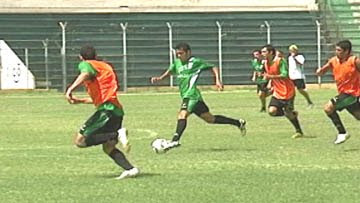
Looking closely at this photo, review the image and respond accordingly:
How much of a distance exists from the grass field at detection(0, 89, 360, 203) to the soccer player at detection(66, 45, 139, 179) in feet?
1.06

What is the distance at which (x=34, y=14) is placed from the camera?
52.4 meters

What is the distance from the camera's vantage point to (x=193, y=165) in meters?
14.7

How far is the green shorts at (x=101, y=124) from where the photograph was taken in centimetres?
1309

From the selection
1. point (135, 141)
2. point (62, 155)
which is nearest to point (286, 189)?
point (62, 155)

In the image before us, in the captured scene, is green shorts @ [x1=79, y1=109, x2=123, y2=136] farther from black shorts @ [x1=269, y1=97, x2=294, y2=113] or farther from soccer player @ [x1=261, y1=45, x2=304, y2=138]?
black shorts @ [x1=269, y1=97, x2=294, y2=113]

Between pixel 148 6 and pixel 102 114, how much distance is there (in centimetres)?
4094

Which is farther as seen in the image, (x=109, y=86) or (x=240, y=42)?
(x=240, y=42)

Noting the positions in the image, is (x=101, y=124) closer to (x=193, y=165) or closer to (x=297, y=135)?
(x=193, y=165)

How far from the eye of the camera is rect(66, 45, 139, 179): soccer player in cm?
1306

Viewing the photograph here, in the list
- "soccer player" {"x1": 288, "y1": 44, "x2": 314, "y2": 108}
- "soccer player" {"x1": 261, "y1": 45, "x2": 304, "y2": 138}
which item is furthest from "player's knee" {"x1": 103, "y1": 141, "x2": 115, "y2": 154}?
"soccer player" {"x1": 288, "y1": 44, "x2": 314, "y2": 108}

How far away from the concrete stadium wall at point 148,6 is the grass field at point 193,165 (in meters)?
27.4

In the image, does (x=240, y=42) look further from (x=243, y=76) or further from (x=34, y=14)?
(x=34, y=14)

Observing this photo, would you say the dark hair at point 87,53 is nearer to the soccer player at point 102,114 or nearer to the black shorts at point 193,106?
the soccer player at point 102,114

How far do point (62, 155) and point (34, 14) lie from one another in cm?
3647
